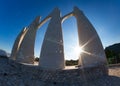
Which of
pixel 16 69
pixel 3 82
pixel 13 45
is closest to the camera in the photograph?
pixel 3 82

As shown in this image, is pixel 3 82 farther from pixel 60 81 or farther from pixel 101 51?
pixel 101 51

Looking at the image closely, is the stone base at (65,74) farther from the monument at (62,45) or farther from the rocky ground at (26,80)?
the monument at (62,45)

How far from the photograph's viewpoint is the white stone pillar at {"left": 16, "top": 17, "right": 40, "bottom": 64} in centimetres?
2141

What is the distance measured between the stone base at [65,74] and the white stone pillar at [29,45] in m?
4.52

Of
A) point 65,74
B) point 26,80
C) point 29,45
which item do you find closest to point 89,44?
point 65,74

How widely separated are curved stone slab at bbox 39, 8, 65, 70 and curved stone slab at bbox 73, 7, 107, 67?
2.19m

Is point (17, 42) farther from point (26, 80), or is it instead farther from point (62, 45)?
point (26, 80)

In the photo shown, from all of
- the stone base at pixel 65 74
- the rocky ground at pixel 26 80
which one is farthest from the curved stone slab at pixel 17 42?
the stone base at pixel 65 74

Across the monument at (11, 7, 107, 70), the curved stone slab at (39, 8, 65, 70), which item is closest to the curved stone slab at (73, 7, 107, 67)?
the monument at (11, 7, 107, 70)

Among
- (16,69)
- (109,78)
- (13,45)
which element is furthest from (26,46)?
(109,78)

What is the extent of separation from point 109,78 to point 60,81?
15.2 feet

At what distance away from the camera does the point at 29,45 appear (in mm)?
22234

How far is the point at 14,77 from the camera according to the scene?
15898mm

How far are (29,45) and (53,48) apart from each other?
600 centimetres
